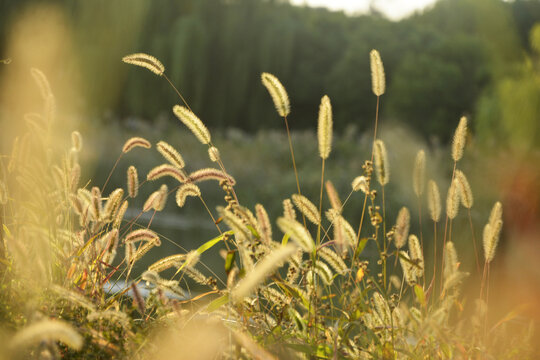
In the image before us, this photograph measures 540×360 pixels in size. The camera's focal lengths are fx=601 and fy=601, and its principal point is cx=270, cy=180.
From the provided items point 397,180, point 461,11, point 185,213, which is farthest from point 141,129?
point 461,11

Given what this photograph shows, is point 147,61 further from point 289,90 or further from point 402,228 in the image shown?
point 289,90

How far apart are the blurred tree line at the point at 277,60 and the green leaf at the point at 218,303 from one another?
25.2 feet

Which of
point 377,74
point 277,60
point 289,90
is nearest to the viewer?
point 377,74

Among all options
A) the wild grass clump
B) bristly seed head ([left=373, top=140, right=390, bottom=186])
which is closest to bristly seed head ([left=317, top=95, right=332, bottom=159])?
the wild grass clump

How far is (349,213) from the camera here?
23.4ft

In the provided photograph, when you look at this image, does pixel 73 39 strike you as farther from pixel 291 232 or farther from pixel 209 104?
pixel 291 232

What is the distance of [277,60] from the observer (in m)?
17.5

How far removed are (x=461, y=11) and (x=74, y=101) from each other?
19.4 m

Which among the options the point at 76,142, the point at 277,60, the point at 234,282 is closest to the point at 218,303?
the point at 234,282

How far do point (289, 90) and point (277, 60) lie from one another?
2645 mm

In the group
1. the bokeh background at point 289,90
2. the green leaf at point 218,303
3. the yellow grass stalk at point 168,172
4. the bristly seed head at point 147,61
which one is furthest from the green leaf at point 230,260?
the bokeh background at point 289,90

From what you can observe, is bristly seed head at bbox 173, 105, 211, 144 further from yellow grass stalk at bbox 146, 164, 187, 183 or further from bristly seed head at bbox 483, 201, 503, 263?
bristly seed head at bbox 483, 201, 503, 263

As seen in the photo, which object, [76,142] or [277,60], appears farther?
[277,60]

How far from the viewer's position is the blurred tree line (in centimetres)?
1330
